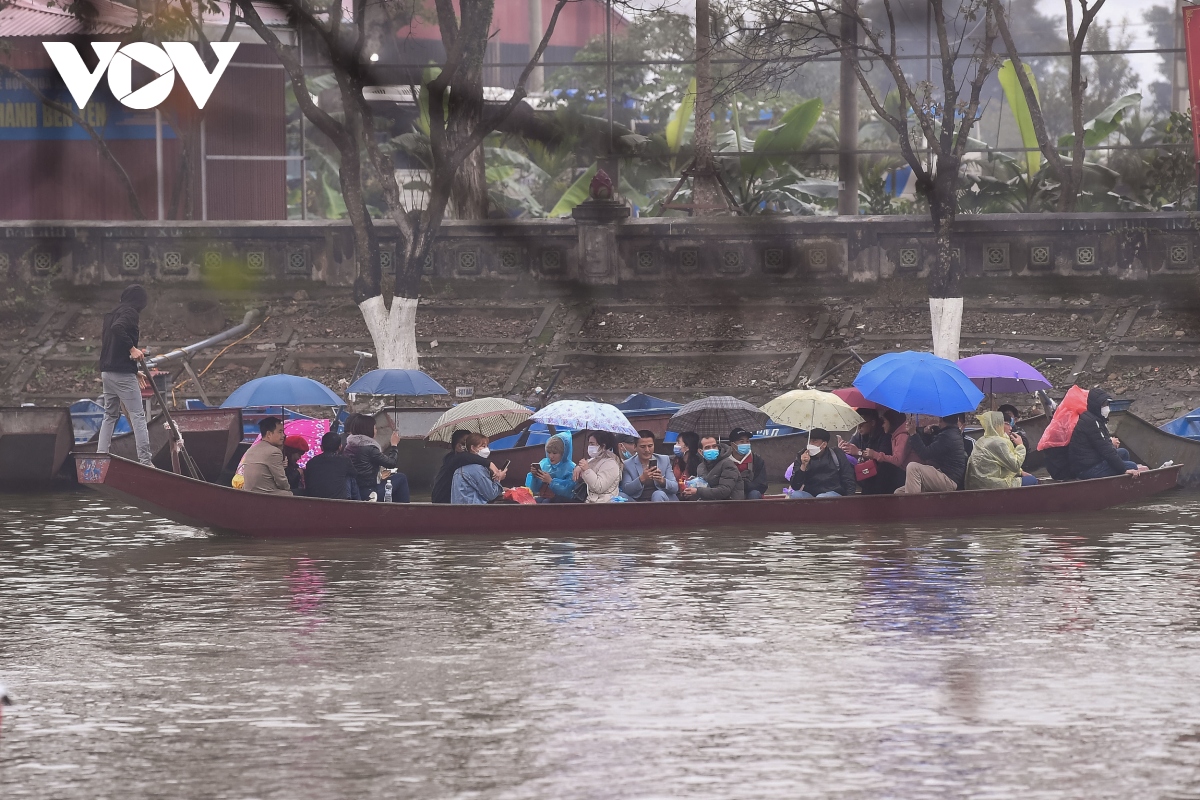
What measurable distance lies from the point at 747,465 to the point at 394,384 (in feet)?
A: 15.3

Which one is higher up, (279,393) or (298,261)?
(298,261)

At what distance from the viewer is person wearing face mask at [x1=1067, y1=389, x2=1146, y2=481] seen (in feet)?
60.4

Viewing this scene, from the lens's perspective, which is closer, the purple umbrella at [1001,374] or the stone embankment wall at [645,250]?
the purple umbrella at [1001,374]

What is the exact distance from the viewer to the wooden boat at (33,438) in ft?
69.9

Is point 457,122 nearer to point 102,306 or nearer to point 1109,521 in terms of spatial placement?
point 102,306

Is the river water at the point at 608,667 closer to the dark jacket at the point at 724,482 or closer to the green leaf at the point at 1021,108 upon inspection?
the dark jacket at the point at 724,482

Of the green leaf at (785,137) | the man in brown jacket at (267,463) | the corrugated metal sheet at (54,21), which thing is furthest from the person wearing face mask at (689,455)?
the corrugated metal sheet at (54,21)

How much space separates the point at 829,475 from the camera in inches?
694

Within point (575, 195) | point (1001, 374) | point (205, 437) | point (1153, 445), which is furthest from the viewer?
point (575, 195)

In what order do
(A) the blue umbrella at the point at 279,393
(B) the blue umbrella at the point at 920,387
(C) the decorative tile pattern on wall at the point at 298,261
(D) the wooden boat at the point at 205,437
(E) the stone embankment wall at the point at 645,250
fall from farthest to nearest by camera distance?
(C) the decorative tile pattern on wall at the point at 298,261
(E) the stone embankment wall at the point at 645,250
(D) the wooden boat at the point at 205,437
(A) the blue umbrella at the point at 279,393
(B) the blue umbrella at the point at 920,387

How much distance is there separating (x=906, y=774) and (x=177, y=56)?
24.9m

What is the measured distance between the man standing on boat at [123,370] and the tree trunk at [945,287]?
11.3 meters

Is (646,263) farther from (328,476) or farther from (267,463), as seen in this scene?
(267,463)

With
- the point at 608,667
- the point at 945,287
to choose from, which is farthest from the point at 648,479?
the point at 945,287
